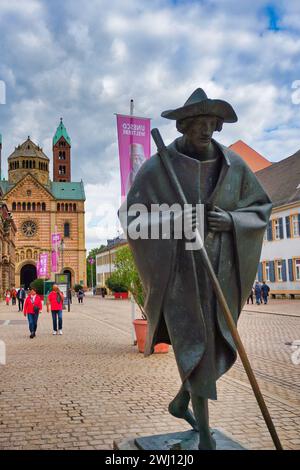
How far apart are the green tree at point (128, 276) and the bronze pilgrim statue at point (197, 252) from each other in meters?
9.01

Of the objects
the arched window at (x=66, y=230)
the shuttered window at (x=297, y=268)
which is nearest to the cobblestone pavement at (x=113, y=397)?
the shuttered window at (x=297, y=268)

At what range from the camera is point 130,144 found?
12539 mm

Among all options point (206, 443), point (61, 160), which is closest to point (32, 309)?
point (206, 443)

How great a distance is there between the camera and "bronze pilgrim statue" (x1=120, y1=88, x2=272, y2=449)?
330 cm

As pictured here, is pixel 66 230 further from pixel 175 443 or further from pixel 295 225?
pixel 175 443

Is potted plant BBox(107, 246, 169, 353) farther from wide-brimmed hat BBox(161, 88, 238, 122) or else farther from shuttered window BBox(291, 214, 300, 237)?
shuttered window BBox(291, 214, 300, 237)

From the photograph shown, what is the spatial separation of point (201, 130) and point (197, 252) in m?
0.86

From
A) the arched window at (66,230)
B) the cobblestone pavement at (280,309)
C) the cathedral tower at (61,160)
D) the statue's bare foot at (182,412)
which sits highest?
the cathedral tower at (61,160)

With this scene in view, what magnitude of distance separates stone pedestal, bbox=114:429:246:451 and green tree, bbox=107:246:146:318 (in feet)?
29.0

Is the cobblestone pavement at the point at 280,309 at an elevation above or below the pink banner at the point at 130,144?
below

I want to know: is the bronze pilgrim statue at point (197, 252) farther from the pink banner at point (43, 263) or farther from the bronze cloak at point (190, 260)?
the pink banner at point (43, 263)

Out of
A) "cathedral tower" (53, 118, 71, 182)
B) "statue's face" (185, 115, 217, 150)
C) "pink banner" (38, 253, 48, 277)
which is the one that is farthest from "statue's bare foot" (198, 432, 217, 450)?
"cathedral tower" (53, 118, 71, 182)

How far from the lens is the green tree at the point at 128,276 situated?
41.6 feet

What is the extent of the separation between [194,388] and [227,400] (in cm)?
400
